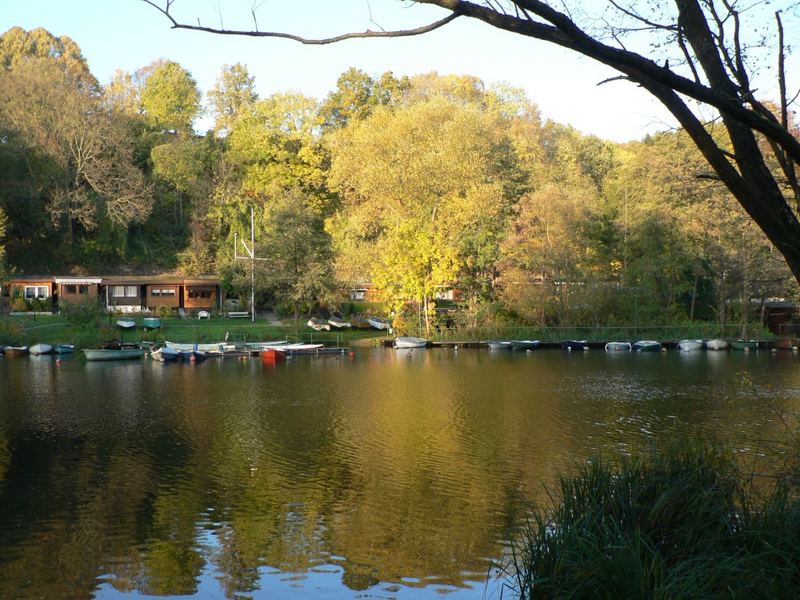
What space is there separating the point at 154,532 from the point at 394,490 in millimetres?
4391

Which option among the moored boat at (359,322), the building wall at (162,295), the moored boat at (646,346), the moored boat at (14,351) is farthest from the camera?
the building wall at (162,295)

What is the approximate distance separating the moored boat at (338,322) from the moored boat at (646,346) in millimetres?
18787

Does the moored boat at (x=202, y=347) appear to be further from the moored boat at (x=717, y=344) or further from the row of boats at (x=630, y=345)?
the moored boat at (x=717, y=344)

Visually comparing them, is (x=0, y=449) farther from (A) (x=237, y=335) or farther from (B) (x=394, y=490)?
(A) (x=237, y=335)

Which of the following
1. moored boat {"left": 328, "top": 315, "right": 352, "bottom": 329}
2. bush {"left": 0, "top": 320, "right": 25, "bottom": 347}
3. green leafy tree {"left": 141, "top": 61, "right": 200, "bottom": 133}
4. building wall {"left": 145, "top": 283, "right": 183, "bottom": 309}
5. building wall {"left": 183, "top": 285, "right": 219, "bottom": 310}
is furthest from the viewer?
green leafy tree {"left": 141, "top": 61, "right": 200, "bottom": 133}

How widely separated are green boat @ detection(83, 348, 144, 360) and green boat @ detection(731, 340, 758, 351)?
110 feet

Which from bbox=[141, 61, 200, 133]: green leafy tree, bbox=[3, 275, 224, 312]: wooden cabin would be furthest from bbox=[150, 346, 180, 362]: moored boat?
bbox=[141, 61, 200, 133]: green leafy tree

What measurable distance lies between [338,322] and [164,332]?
Answer: 11380 millimetres

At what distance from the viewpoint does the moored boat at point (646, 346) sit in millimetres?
45594

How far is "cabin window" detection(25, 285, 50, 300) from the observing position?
184ft

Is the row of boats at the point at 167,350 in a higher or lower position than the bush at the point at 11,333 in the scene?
lower

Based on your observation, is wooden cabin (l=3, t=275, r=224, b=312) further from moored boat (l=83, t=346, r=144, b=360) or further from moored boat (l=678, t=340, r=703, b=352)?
moored boat (l=678, t=340, r=703, b=352)

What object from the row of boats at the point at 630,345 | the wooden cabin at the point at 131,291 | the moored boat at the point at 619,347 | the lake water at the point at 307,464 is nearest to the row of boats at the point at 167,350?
the lake water at the point at 307,464

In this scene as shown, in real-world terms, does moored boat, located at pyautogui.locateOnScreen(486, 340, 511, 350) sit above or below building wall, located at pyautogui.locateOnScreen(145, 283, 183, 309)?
below
